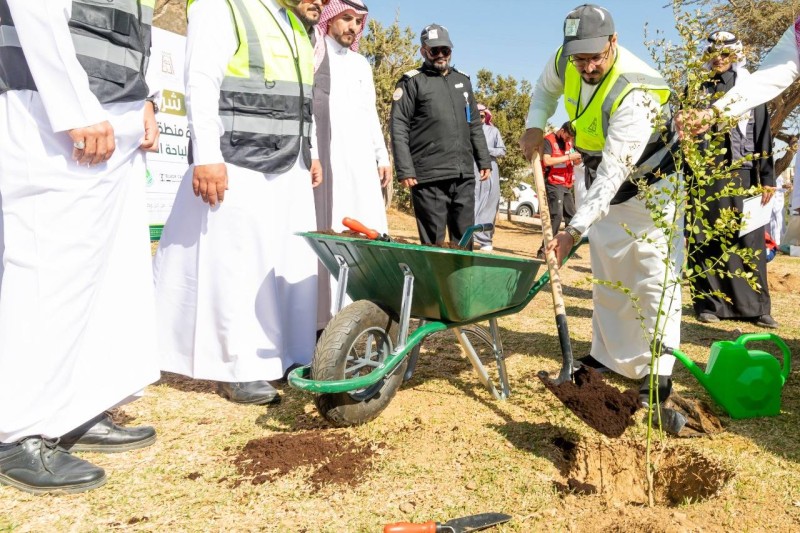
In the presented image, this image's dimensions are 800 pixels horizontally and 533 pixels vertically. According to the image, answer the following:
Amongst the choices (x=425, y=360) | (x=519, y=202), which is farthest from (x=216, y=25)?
(x=519, y=202)

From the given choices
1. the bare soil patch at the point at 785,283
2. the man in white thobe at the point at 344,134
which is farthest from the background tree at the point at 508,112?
the man in white thobe at the point at 344,134

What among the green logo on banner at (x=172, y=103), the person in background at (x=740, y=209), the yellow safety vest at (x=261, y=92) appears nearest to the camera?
the yellow safety vest at (x=261, y=92)

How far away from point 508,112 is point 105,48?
2120 cm

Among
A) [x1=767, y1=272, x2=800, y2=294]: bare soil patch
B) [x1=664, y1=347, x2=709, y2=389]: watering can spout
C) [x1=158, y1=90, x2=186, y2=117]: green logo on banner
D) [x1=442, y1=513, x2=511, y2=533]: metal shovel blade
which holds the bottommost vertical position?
[x1=442, y1=513, x2=511, y2=533]: metal shovel blade

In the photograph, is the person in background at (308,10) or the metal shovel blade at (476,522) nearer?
the metal shovel blade at (476,522)

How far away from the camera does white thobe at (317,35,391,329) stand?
443 cm

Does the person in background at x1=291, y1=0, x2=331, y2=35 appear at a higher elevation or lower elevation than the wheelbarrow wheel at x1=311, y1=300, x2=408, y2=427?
higher

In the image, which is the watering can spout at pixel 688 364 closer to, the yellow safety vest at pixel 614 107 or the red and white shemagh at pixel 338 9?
the yellow safety vest at pixel 614 107

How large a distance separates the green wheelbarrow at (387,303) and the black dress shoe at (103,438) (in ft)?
2.37

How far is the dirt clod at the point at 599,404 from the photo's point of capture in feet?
8.65

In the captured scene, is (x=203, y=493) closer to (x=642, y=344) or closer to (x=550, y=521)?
(x=550, y=521)

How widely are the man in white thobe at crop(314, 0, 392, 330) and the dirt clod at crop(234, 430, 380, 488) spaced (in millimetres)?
1488

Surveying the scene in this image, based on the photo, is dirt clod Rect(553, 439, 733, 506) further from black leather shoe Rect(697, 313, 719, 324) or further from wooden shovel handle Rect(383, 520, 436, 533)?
black leather shoe Rect(697, 313, 719, 324)

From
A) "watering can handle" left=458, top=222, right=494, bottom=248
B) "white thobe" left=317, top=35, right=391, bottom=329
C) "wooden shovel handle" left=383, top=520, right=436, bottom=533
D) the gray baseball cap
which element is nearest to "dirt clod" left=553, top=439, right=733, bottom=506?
"wooden shovel handle" left=383, top=520, right=436, bottom=533
